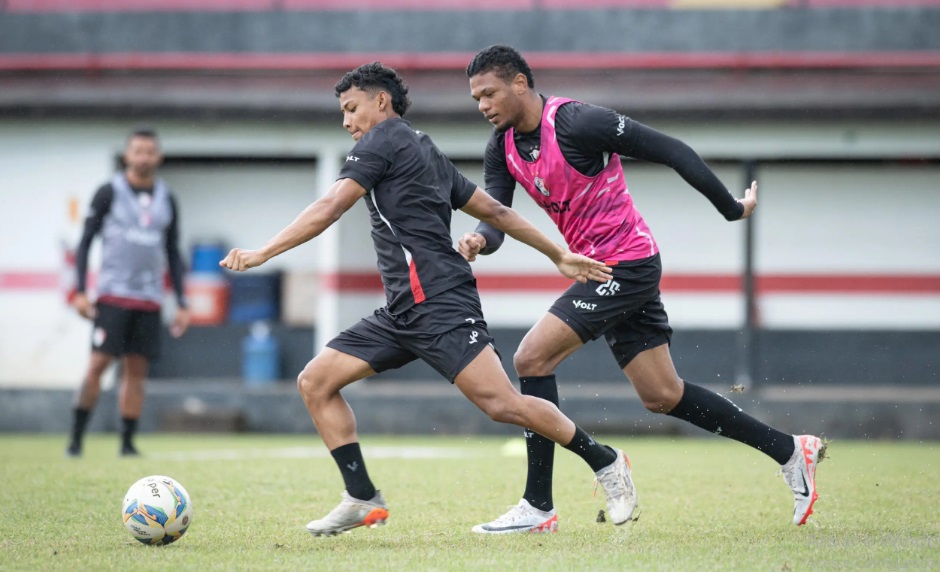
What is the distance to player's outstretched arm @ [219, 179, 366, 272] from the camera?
17.0 ft

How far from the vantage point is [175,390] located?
559 inches

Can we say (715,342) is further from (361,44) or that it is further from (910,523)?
(910,523)

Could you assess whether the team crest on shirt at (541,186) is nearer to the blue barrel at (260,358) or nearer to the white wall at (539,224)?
the white wall at (539,224)

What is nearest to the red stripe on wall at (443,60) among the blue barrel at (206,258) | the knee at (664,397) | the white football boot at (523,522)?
the blue barrel at (206,258)

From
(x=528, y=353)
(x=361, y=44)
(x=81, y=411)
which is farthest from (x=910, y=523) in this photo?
(x=361, y=44)

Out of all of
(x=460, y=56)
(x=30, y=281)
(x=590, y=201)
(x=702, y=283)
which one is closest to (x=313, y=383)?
(x=590, y=201)

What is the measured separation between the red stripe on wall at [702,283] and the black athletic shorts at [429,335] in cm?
881

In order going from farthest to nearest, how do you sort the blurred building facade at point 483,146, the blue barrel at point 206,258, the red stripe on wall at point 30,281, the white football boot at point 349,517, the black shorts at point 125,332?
the blue barrel at point 206,258
the red stripe on wall at point 30,281
the blurred building facade at point 483,146
the black shorts at point 125,332
the white football boot at point 349,517

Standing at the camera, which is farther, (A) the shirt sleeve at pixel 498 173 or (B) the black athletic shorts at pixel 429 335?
(A) the shirt sleeve at pixel 498 173

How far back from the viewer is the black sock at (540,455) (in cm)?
605

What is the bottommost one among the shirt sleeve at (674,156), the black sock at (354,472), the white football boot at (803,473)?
the white football boot at (803,473)

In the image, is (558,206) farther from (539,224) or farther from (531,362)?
(539,224)

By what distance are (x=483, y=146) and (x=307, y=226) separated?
Result: 9.06m

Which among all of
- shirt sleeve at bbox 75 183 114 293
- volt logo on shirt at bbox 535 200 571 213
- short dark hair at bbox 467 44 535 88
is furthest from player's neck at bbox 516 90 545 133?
shirt sleeve at bbox 75 183 114 293
